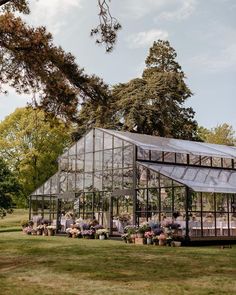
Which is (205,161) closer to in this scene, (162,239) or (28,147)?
(162,239)

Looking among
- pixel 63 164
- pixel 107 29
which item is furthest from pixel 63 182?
pixel 107 29

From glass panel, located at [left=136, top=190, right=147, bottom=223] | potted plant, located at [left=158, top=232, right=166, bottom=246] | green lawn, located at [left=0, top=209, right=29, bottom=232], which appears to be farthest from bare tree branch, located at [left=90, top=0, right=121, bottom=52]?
green lawn, located at [left=0, top=209, right=29, bottom=232]

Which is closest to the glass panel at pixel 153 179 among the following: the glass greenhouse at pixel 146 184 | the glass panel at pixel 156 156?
the glass greenhouse at pixel 146 184

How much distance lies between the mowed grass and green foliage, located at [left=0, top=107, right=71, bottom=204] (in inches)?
1059

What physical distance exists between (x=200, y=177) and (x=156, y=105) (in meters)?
14.4

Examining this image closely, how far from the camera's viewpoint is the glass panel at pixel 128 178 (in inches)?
798

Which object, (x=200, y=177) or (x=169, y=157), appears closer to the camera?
(x=200, y=177)

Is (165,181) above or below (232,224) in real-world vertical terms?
above

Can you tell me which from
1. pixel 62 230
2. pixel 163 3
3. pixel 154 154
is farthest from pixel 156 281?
pixel 62 230

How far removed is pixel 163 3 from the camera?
11219mm

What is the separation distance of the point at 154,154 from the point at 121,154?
1564mm

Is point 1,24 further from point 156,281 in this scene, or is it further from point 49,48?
point 156,281

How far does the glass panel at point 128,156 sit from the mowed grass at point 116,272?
7.05 m

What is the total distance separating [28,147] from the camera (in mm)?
41750
